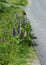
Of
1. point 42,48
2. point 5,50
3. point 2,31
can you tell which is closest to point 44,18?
point 42,48

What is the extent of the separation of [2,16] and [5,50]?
0.94 meters

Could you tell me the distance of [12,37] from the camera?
3152mm

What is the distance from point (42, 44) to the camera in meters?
6.10

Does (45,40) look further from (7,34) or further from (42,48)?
(7,34)

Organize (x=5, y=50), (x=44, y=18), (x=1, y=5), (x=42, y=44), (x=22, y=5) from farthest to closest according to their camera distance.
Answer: (x=44, y=18), (x=42, y=44), (x=5, y=50), (x=1, y=5), (x=22, y=5)

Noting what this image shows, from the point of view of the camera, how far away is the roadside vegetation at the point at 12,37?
2.58m

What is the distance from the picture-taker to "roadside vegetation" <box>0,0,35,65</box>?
2.58 meters

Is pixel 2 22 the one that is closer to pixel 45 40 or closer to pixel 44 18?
pixel 45 40

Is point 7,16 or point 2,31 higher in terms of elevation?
point 7,16

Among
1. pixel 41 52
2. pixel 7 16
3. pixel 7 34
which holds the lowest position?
pixel 41 52

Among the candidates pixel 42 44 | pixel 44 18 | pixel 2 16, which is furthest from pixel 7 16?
pixel 44 18

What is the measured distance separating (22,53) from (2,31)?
1934 millimetres

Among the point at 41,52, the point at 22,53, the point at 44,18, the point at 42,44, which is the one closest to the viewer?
the point at 22,53

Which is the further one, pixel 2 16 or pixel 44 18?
pixel 44 18
